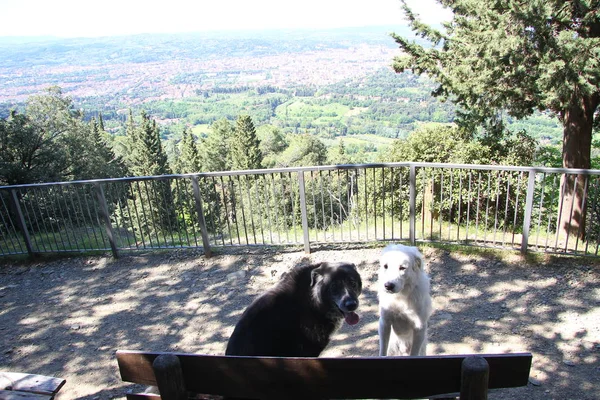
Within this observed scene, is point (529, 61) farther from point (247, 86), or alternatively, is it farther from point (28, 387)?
point (247, 86)

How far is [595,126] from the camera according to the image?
10391 millimetres

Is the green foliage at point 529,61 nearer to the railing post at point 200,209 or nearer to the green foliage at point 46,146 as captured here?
the railing post at point 200,209

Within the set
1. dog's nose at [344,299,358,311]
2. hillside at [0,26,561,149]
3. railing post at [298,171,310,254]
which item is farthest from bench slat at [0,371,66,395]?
hillside at [0,26,561,149]

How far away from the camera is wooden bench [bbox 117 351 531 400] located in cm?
162

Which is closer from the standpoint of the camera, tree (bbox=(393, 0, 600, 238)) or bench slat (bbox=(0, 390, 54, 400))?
bench slat (bbox=(0, 390, 54, 400))

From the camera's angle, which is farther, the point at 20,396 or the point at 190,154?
the point at 190,154

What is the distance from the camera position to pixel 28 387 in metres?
2.83

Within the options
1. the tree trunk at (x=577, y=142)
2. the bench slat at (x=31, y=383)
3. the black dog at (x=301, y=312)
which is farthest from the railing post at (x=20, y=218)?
the tree trunk at (x=577, y=142)

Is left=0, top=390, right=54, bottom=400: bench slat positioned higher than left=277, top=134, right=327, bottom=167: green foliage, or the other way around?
left=0, top=390, right=54, bottom=400: bench slat

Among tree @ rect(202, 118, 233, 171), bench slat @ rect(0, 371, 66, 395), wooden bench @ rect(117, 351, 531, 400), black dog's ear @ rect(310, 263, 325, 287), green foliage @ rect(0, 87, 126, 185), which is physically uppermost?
wooden bench @ rect(117, 351, 531, 400)

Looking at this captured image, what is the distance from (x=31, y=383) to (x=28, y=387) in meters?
0.04

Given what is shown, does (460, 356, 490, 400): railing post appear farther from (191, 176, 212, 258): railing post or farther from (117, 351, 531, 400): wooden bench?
(191, 176, 212, 258): railing post

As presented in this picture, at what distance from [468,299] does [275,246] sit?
10.5 feet

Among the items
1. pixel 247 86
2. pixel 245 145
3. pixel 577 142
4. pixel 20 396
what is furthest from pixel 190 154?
pixel 247 86
